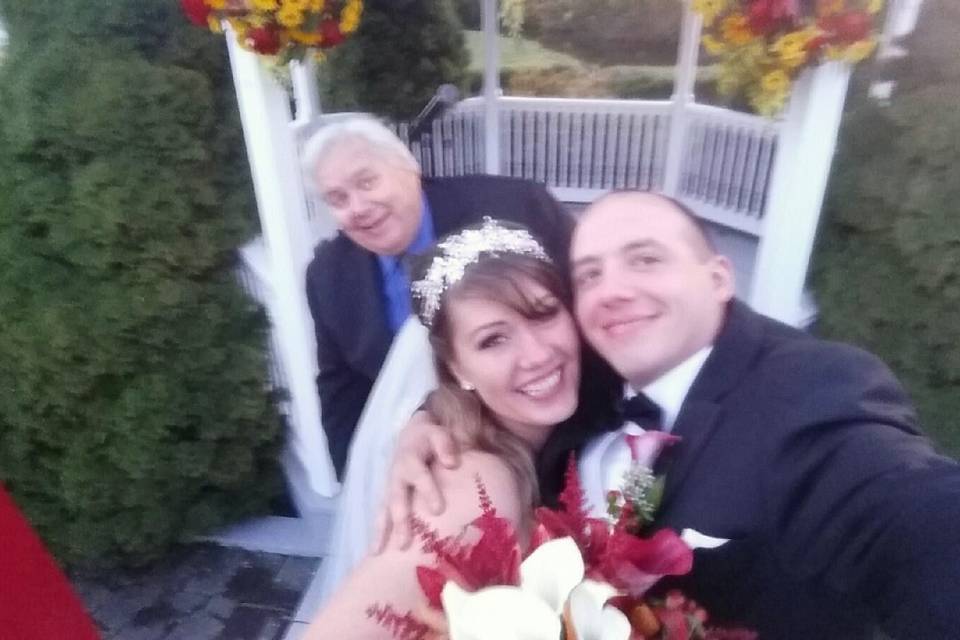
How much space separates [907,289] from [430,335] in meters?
1.81

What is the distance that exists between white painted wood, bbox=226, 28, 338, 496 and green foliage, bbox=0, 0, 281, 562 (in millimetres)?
250

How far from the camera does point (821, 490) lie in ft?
3.66

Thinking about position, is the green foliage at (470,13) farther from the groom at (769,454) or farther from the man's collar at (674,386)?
the man's collar at (674,386)

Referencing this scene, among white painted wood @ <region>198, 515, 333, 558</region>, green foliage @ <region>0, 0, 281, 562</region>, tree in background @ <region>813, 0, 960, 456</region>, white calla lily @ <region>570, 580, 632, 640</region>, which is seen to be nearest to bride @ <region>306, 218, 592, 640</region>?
white calla lily @ <region>570, 580, 632, 640</region>

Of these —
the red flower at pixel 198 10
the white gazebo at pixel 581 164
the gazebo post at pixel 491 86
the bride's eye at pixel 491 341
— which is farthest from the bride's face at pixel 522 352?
the gazebo post at pixel 491 86

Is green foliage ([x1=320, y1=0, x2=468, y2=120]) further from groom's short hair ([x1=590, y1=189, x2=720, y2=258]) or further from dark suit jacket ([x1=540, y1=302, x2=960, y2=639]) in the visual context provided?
dark suit jacket ([x1=540, y1=302, x2=960, y2=639])

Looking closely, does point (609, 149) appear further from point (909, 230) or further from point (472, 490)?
point (472, 490)

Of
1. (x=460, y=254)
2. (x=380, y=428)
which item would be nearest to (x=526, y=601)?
(x=460, y=254)

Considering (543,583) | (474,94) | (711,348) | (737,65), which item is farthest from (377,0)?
(543,583)

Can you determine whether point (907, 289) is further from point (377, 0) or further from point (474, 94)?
point (474, 94)

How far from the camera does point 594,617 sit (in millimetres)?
763

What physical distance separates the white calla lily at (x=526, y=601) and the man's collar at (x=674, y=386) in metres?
0.62

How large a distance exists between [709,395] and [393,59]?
10.2 ft

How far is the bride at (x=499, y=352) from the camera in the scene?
148 cm
